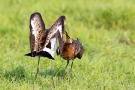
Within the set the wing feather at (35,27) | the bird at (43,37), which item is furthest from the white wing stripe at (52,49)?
the wing feather at (35,27)

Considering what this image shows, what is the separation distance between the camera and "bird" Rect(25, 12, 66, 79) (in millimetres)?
4574

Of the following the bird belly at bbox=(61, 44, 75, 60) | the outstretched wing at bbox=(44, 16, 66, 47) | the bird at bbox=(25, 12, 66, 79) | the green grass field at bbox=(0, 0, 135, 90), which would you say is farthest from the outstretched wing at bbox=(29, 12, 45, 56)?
the green grass field at bbox=(0, 0, 135, 90)

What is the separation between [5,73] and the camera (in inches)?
212

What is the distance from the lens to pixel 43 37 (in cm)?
474

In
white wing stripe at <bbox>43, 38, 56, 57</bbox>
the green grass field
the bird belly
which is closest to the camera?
white wing stripe at <bbox>43, 38, 56, 57</bbox>

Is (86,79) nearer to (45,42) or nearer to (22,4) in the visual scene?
(45,42)

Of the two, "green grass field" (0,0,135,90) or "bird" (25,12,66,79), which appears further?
"green grass field" (0,0,135,90)

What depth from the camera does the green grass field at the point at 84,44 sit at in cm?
524

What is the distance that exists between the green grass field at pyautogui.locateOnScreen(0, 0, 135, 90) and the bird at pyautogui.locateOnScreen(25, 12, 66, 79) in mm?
502

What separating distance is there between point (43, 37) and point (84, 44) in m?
2.40

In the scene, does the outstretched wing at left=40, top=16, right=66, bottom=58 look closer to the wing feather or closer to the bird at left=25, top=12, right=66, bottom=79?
the bird at left=25, top=12, right=66, bottom=79

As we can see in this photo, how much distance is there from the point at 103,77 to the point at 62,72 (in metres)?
0.52

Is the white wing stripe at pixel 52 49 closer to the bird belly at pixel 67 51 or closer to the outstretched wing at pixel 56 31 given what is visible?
the outstretched wing at pixel 56 31

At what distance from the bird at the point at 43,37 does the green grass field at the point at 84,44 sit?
1.65 ft
